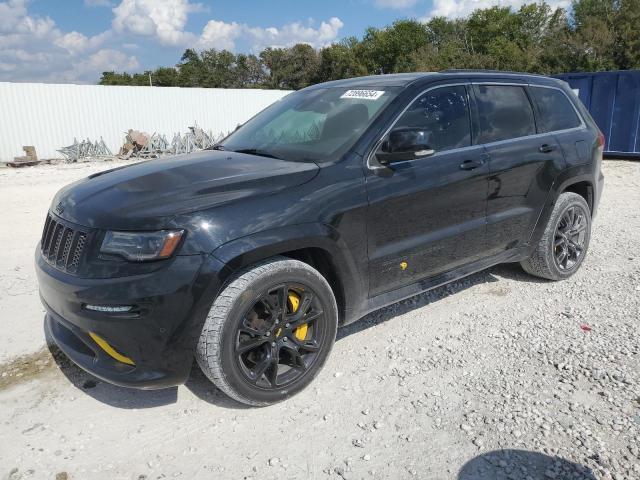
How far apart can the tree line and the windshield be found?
33723 millimetres

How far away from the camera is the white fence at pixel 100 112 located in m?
18.8

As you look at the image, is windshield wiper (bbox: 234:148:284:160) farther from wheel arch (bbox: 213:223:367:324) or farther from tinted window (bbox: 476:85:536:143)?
tinted window (bbox: 476:85:536:143)

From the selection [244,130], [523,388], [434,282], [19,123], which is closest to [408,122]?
[434,282]

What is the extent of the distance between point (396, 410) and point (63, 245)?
208cm

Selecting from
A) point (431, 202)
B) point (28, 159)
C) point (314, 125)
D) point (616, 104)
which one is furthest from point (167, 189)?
point (28, 159)

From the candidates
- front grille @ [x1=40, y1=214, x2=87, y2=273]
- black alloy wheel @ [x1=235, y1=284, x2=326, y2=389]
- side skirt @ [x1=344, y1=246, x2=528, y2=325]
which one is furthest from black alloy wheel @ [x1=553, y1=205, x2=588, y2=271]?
front grille @ [x1=40, y1=214, x2=87, y2=273]

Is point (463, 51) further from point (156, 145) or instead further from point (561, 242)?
point (561, 242)

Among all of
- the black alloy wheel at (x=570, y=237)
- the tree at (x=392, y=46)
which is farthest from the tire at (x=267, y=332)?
the tree at (x=392, y=46)

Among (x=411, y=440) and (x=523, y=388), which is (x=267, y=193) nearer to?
(x=411, y=440)

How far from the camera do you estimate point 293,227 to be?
2809 millimetres

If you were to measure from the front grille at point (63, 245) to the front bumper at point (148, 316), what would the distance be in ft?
0.26

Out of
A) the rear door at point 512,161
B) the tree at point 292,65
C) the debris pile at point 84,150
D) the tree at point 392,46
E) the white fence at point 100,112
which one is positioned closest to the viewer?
the rear door at point 512,161

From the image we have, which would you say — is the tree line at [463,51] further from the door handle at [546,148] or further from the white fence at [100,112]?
the door handle at [546,148]

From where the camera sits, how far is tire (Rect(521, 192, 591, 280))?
4.52m
